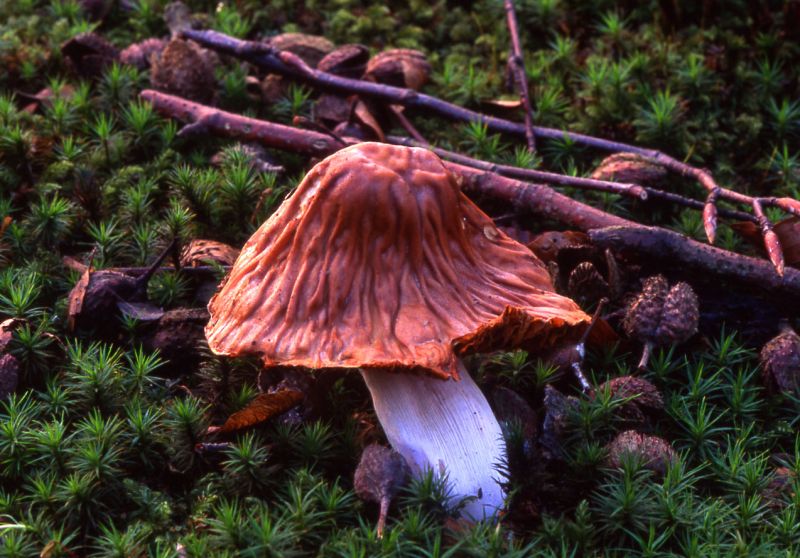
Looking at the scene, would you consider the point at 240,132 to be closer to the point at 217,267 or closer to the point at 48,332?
the point at 217,267

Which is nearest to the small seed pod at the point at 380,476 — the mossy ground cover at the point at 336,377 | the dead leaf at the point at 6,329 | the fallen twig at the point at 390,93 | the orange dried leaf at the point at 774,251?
the mossy ground cover at the point at 336,377

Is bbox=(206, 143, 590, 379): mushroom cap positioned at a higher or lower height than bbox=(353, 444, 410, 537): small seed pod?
higher

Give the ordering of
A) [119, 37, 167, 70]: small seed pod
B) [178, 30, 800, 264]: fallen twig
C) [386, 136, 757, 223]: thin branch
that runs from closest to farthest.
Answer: [386, 136, 757, 223]: thin branch
[178, 30, 800, 264]: fallen twig
[119, 37, 167, 70]: small seed pod

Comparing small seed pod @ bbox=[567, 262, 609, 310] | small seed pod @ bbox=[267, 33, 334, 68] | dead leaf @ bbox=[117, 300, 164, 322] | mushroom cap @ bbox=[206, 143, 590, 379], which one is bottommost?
dead leaf @ bbox=[117, 300, 164, 322]

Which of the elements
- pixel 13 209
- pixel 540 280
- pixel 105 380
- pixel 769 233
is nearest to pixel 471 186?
pixel 540 280

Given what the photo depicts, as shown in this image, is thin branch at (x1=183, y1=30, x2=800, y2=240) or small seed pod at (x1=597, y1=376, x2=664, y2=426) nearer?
small seed pod at (x1=597, y1=376, x2=664, y2=426)

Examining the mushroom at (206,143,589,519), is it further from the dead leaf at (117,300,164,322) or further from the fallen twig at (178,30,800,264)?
the fallen twig at (178,30,800,264)

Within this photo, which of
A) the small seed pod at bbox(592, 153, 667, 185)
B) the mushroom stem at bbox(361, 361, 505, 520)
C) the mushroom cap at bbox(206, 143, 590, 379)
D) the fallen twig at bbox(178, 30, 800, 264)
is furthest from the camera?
the fallen twig at bbox(178, 30, 800, 264)

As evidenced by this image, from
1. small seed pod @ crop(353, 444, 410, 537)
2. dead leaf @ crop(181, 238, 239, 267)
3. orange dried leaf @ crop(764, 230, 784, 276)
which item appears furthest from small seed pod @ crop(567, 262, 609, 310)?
dead leaf @ crop(181, 238, 239, 267)
